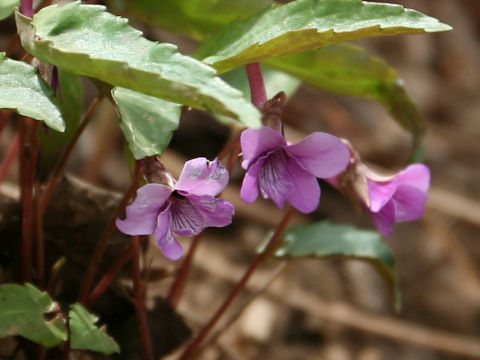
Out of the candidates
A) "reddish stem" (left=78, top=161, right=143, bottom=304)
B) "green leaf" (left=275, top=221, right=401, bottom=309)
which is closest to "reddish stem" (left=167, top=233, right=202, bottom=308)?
"green leaf" (left=275, top=221, right=401, bottom=309)

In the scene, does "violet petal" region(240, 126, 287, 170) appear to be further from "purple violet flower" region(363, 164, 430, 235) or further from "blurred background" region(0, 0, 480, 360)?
"blurred background" region(0, 0, 480, 360)

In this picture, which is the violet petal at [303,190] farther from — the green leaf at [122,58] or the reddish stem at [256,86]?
the green leaf at [122,58]

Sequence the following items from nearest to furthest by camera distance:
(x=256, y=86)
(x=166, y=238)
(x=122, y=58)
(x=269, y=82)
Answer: (x=122, y=58), (x=166, y=238), (x=256, y=86), (x=269, y=82)

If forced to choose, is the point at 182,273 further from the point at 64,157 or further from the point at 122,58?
the point at 122,58

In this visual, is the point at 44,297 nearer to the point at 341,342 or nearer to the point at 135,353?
the point at 135,353

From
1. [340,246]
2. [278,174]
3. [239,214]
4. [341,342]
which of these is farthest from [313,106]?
[278,174]

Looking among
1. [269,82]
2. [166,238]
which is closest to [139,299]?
[166,238]

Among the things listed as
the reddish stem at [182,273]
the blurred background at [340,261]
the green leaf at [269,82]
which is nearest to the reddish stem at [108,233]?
the reddish stem at [182,273]
